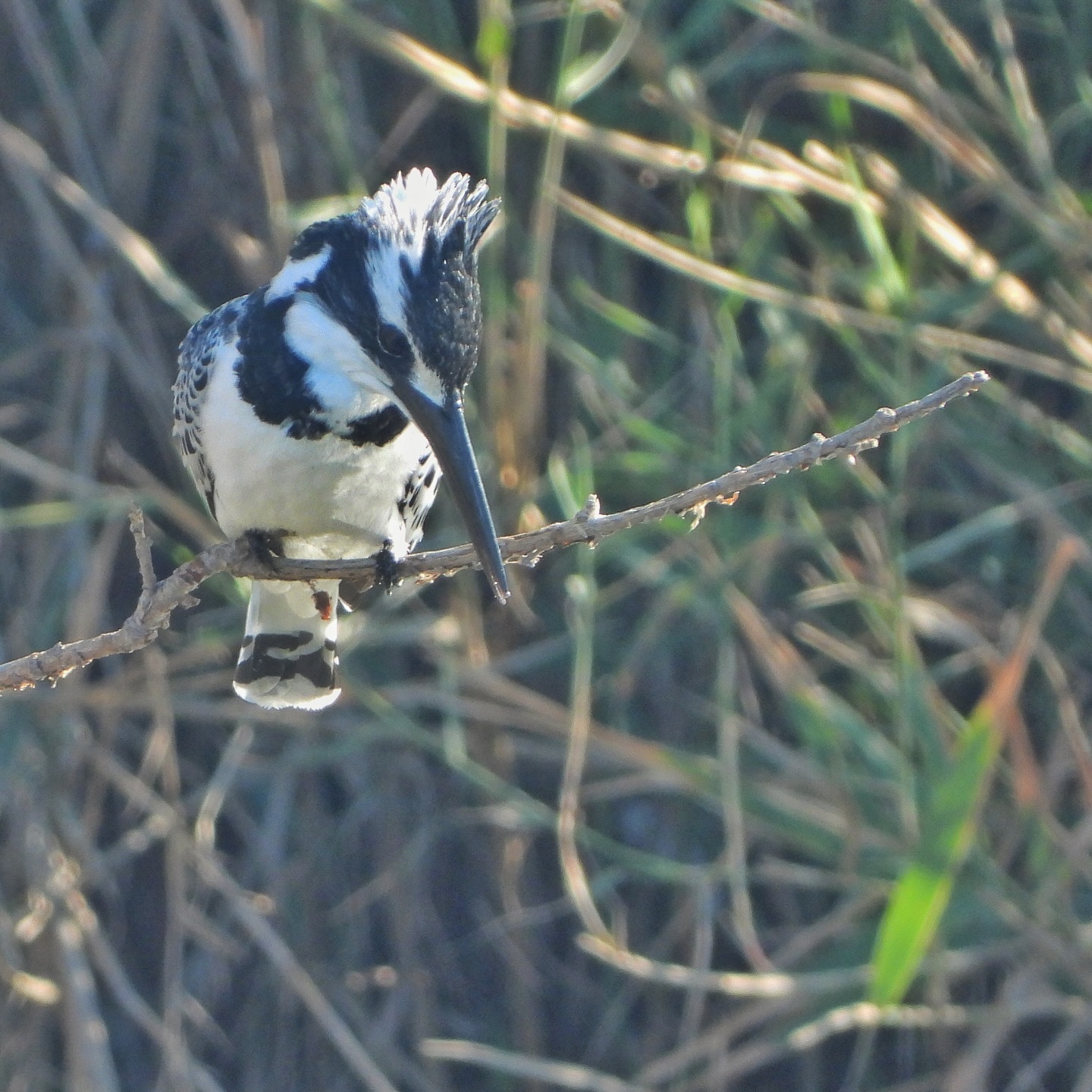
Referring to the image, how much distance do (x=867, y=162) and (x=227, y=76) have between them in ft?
3.90

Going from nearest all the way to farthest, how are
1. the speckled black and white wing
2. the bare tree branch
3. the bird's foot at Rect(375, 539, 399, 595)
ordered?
the bare tree branch → the bird's foot at Rect(375, 539, 399, 595) → the speckled black and white wing

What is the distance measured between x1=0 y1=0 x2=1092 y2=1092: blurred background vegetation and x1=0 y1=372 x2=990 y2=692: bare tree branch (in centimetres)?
102

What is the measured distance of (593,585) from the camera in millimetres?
2744

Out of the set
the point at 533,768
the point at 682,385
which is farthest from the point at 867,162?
the point at 533,768

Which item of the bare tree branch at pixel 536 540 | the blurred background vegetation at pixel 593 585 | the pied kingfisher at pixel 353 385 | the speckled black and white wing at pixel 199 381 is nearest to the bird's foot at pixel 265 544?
the pied kingfisher at pixel 353 385

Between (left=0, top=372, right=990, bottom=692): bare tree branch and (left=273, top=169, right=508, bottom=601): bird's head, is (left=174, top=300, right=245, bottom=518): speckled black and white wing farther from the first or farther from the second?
(left=0, top=372, right=990, bottom=692): bare tree branch

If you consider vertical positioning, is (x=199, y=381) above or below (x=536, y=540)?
above

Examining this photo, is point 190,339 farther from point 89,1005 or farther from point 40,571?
point 89,1005

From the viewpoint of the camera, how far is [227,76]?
319 cm

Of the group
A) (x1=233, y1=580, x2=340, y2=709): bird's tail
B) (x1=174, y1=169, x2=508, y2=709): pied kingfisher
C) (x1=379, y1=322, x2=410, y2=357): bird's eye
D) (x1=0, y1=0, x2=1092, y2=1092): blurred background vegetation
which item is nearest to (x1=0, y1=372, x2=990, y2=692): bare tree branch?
(x1=174, y1=169, x2=508, y2=709): pied kingfisher

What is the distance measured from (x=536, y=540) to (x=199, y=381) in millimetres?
768

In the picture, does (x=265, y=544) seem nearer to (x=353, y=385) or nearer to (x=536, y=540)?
(x=353, y=385)

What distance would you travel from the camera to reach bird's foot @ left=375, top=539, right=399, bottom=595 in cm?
190

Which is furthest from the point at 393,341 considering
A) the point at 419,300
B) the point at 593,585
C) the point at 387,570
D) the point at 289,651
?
the point at 593,585
